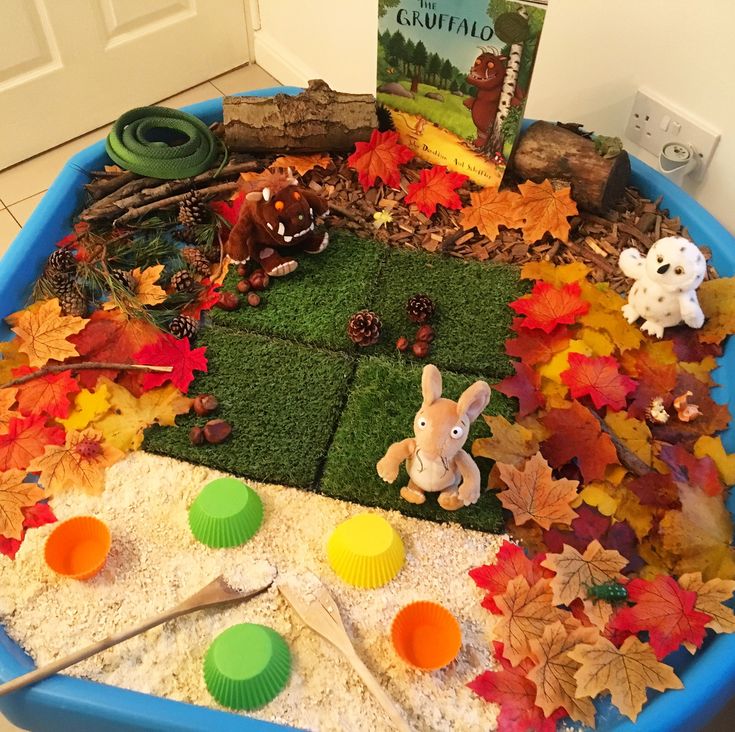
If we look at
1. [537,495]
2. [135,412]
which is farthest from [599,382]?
[135,412]

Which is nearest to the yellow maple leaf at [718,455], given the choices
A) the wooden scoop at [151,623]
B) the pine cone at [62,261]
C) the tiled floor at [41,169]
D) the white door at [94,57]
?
the wooden scoop at [151,623]

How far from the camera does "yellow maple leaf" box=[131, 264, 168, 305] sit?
144 cm

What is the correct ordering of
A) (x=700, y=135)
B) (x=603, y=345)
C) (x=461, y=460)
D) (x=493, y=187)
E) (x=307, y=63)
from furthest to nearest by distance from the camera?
(x=307, y=63) < (x=493, y=187) < (x=700, y=135) < (x=603, y=345) < (x=461, y=460)

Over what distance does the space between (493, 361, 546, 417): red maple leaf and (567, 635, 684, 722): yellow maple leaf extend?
1.32 ft

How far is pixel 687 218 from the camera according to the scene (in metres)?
1.51

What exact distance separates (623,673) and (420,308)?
0.69 meters

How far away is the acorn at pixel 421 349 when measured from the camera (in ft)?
4.45

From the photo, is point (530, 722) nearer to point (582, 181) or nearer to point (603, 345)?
point (603, 345)

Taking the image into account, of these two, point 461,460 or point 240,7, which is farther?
point 240,7

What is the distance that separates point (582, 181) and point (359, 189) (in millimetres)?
467

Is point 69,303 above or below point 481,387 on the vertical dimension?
below

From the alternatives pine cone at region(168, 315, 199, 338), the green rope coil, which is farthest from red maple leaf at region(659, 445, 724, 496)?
the green rope coil

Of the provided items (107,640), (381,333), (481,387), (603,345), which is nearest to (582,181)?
(603,345)

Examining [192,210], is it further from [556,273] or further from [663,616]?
[663,616]
